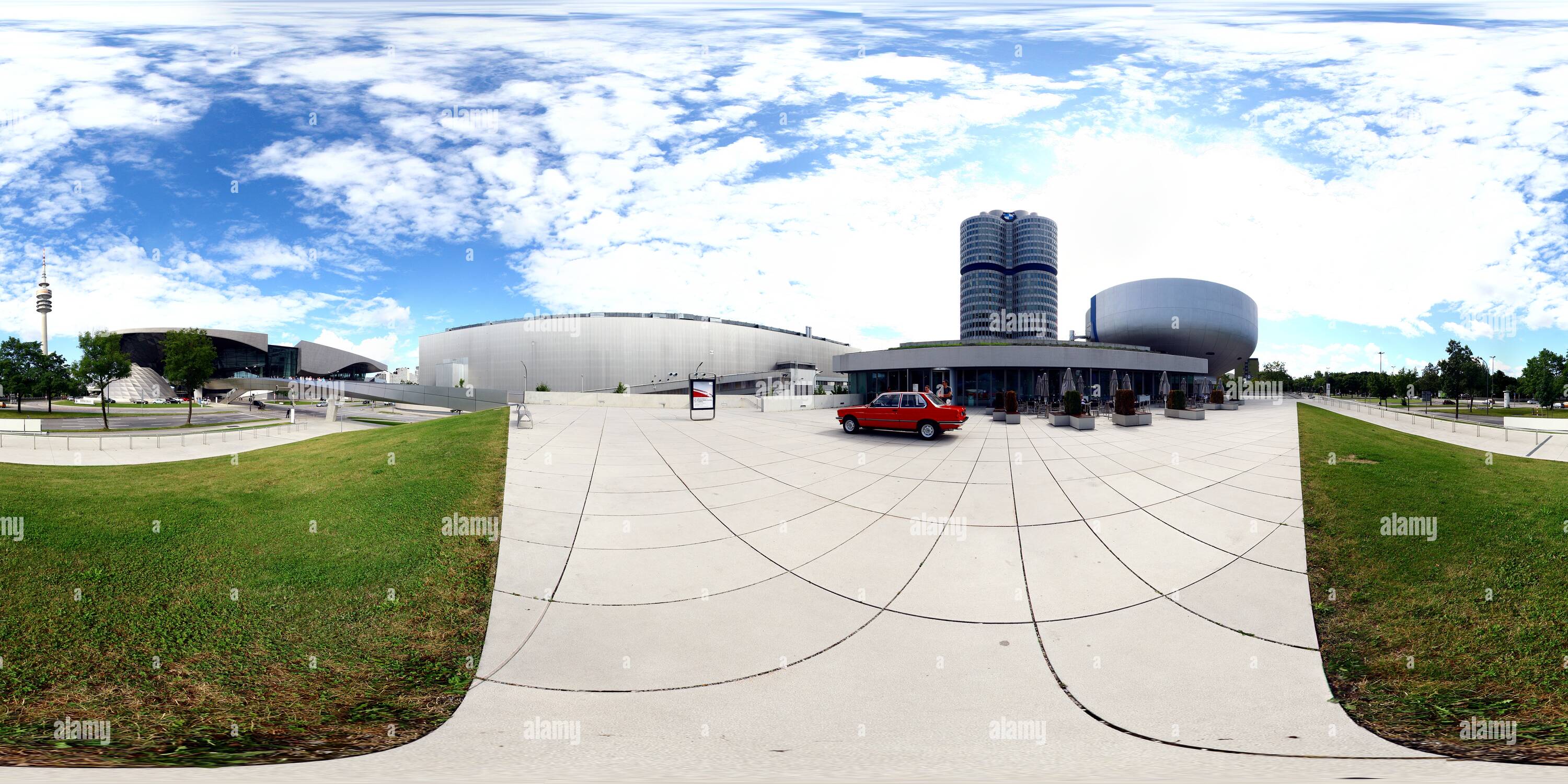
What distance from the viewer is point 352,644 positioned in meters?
4.64

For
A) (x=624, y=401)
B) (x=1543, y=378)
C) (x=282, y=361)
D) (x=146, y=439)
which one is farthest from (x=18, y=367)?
(x=1543, y=378)

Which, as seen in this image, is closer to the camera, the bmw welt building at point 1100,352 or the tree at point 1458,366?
the bmw welt building at point 1100,352

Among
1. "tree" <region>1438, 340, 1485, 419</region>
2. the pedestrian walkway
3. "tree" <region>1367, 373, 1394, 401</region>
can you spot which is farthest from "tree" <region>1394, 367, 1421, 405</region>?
the pedestrian walkway

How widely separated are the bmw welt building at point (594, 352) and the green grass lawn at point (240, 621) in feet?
255

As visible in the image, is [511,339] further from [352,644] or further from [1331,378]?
[1331,378]

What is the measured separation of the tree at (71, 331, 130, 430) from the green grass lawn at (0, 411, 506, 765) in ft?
158

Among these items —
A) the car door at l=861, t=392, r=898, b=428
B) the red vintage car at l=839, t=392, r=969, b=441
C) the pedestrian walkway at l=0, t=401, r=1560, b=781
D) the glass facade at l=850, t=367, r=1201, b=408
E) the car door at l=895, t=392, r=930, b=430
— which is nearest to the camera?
the pedestrian walkway at l=0, t=401, r=1560, b=781

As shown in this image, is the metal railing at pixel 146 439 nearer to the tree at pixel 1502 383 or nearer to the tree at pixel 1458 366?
the tree at pixel 1458 366

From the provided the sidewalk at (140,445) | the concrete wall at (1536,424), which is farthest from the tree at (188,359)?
the concrete wall at (1536,424)

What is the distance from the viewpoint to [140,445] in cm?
2045

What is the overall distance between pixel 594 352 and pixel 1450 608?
95.1 metres

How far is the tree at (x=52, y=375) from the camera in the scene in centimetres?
4003

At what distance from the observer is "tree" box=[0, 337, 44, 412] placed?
3891cm

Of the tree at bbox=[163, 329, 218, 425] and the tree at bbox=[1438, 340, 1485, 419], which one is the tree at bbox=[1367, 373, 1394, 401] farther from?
the tree at bbox=[163, 329, 218, 425]
